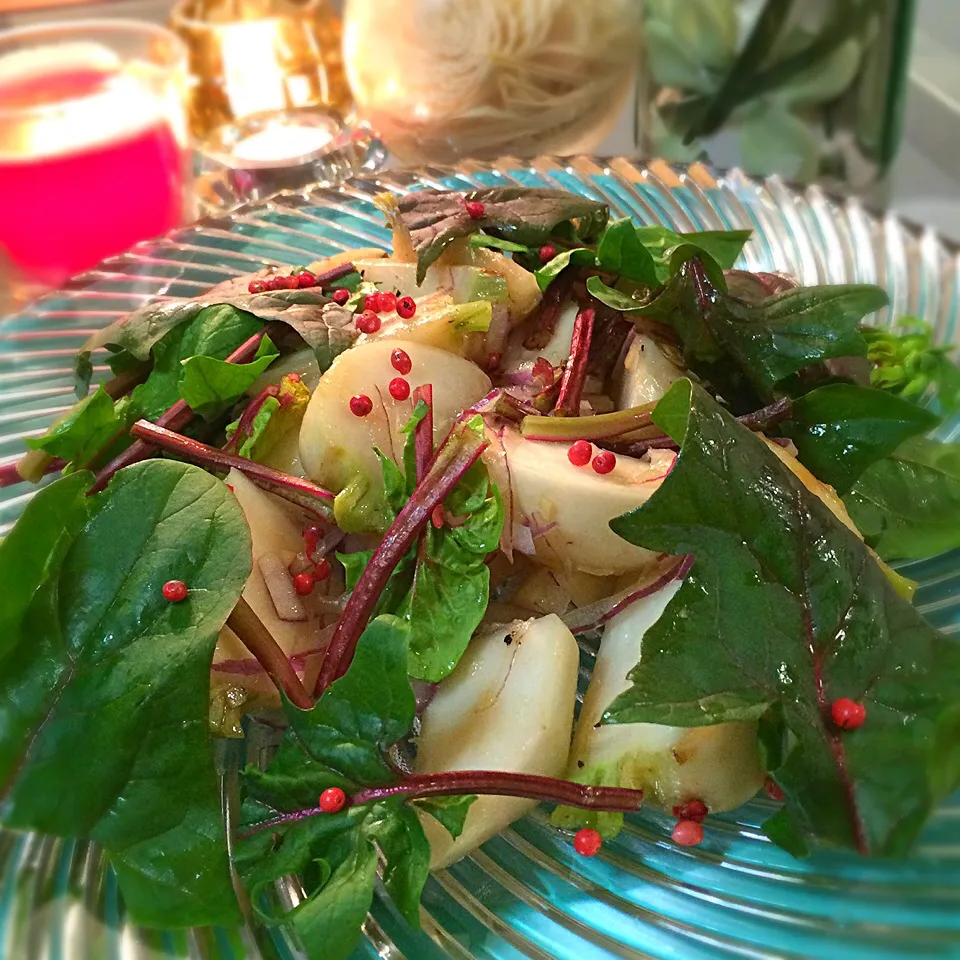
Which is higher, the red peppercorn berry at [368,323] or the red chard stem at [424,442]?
the red peppercorn berry at [368,323]

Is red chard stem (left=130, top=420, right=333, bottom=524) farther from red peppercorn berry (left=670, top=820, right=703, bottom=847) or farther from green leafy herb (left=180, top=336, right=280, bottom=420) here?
red peppercorn berry (left=670, top=820, right=703, bottom=847)

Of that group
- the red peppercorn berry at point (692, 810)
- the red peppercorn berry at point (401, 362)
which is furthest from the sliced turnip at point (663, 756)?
the red peppercorn berry at point (401, 362)

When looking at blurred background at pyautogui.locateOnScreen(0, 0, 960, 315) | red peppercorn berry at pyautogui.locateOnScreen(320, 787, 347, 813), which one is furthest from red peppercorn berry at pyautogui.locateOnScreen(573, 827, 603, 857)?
blurred background at pyautogui.locateOnScreen(0, 0, 960, 315)

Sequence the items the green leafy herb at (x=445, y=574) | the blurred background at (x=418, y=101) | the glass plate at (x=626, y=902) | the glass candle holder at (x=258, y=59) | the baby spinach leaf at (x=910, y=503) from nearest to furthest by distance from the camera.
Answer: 1. the glass plate at (x=626, y=902)
2. the green leafy herb at (x=445, y=574)
3. the baby spinach leaf at (x=910, y=503)
4. the blurred background at (x=418, y=101)
5. the glass candle holder at (x=258, y=59)

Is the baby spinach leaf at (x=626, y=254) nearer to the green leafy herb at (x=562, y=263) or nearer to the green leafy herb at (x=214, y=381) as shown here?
the green leafy herb at (x=562, y=263)

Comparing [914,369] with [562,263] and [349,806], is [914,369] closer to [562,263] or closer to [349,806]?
[562,263]

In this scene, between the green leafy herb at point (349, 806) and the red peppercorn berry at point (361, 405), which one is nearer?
the green leafy herb at point (349, 806)

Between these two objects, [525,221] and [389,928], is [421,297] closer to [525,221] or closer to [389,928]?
[525,221]
